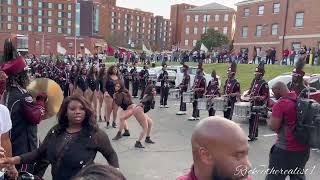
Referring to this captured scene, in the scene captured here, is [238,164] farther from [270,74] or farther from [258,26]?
[258,26]

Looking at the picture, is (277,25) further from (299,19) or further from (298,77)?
(298,77)

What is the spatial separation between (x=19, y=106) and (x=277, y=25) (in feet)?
160

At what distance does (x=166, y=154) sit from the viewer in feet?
27.6

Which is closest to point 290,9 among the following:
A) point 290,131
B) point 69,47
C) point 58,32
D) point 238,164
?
point 290,131

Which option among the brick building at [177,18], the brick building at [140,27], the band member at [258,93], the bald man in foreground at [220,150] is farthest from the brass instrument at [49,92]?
the brick building at [140,27]

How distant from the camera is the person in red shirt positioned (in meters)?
4.62

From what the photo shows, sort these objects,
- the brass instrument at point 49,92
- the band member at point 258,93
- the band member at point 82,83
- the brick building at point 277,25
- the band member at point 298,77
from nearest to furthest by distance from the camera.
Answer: the brass instrument at point 49,92 < the band member at point 298,77 < the band member at point 258,93 < the band member at point 82,83 < the brick building at point 277,25

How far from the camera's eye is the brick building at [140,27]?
140875 millimetres

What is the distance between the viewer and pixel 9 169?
3377 millimetres

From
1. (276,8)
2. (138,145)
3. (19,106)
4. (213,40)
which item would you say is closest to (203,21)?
(213,40)

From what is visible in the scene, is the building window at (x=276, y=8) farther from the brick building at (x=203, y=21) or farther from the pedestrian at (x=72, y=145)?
the pedestrian at (x=72, y=145)

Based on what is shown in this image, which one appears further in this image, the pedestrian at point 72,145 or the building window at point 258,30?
the building window at point 258,30

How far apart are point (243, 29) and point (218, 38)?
16.1 m

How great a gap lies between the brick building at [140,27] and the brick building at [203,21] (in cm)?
4288
